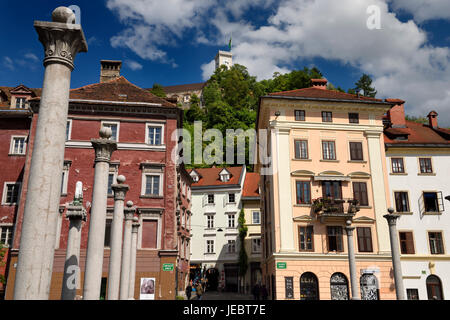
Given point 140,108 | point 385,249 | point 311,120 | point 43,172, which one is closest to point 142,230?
point 140,108

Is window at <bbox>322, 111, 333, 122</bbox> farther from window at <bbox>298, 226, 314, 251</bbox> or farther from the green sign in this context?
the green sign

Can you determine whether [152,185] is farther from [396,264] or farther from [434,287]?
[434,287]

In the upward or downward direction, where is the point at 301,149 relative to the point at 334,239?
upward

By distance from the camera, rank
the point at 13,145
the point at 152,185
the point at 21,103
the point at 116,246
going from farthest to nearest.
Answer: the point at 21,103 < the point at 13,145 < the point at 152,185 < the point at 116,246

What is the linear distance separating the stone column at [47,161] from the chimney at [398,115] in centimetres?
3594

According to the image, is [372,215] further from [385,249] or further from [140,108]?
[140,108]

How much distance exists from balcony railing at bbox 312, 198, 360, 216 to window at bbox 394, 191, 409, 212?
4.34 meters

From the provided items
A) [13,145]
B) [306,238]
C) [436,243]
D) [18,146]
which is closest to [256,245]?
[306,238]

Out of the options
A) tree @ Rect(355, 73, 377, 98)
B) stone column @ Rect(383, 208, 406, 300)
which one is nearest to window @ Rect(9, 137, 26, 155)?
stone column @ Rect(383, 208, 406, 300)

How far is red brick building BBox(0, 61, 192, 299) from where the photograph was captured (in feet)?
96.4

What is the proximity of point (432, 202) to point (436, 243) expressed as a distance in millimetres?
3534

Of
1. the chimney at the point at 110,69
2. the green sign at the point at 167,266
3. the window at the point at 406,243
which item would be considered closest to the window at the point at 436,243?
the window at the point at 406,243

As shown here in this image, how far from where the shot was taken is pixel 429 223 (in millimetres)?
33625

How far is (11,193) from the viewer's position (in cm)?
3250
